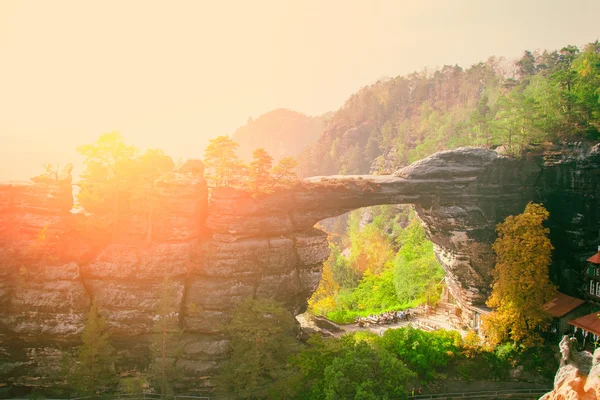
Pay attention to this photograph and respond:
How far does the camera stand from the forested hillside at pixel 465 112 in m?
27.9

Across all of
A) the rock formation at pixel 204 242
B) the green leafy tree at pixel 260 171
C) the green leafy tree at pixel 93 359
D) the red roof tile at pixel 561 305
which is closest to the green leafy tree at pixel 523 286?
the red roof tile at pixel 561 305

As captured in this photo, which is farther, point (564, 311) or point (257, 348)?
point (564, 311)

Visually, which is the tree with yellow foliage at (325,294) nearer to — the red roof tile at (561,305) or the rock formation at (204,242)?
the rock formation at (204,242)

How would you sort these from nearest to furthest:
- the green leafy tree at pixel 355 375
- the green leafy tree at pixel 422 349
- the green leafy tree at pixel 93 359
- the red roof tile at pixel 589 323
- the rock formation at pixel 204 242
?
the green leafy tree at pixel 355 375 → the green leafy tree at pixel 93 359 → the rock formation at pixel 204 242 → the red roof tile at pixel 589 323 → the green leafy tree at pixel 422 349

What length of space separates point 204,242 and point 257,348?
21.7 ft

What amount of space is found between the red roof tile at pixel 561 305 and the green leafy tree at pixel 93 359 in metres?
24.9

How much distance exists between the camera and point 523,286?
2462 cm

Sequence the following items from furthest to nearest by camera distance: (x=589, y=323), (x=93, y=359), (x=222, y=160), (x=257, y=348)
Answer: (x=222, y=160)
(x=589, y=323)
(x=257, y=348)
(x=93, y=359)

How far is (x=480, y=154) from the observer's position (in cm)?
2717

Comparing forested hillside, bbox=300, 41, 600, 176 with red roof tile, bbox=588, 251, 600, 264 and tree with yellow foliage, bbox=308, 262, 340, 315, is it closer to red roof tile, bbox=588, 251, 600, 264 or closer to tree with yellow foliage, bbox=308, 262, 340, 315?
red roof tile, bbox=588, 251, 600, 264

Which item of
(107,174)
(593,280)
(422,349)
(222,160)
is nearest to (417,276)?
(593,280)

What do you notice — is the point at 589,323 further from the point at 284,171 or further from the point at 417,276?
the point at 284,171

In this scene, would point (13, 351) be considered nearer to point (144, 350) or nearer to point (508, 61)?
point (144, 350)

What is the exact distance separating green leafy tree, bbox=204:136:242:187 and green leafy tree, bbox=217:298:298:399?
7029mm
